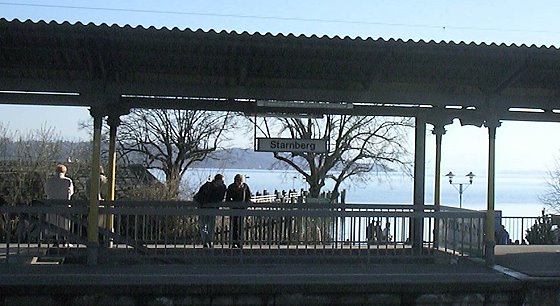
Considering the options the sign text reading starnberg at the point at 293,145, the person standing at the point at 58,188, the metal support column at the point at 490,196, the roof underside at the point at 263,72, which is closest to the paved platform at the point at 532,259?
the metal support column at the point at 490,196

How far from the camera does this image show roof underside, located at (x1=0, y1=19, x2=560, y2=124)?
10758mm

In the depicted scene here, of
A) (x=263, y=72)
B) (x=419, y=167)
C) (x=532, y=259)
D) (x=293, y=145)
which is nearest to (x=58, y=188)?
(x=293, y=145)

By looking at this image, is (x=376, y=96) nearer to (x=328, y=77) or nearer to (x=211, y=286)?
(x=328, y=77)

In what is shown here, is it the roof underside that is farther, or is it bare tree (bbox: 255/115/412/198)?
bare tree (bbox: 255/115/412/198)

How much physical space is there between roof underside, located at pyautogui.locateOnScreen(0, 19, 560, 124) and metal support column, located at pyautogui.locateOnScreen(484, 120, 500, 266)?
24cm

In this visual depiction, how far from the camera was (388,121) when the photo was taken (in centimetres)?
4028

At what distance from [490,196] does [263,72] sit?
406 centimetres

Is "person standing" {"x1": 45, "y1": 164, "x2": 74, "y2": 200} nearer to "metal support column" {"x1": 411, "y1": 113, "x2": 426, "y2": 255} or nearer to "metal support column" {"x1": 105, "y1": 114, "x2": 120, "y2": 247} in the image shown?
"metal support column" {"x1": 105, "y1": 114, "x2": 120, "y2": 247}

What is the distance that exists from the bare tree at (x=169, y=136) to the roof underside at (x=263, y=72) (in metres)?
26.9

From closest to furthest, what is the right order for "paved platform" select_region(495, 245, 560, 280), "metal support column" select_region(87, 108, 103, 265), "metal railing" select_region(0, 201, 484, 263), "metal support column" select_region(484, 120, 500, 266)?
1. "metal support column" select_region(87, 108, 103, 265)
2. "metal railing" select_region(0, 201, 484, 263)
3. "paved platform" select_region(495, 245, 560, 280)
4. "metal support column" select_region(484, 120, 500, 266)

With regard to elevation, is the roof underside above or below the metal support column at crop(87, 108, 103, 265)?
above

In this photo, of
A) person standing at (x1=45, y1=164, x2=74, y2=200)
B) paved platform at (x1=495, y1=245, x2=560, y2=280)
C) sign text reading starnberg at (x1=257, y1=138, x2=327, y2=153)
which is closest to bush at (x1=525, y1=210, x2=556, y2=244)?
paved platform at (x1=495, y1=245, x2=560, y2=280)

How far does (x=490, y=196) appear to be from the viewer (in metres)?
12.5

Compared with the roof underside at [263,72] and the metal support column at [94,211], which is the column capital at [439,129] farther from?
the metal support column at [94,211]
